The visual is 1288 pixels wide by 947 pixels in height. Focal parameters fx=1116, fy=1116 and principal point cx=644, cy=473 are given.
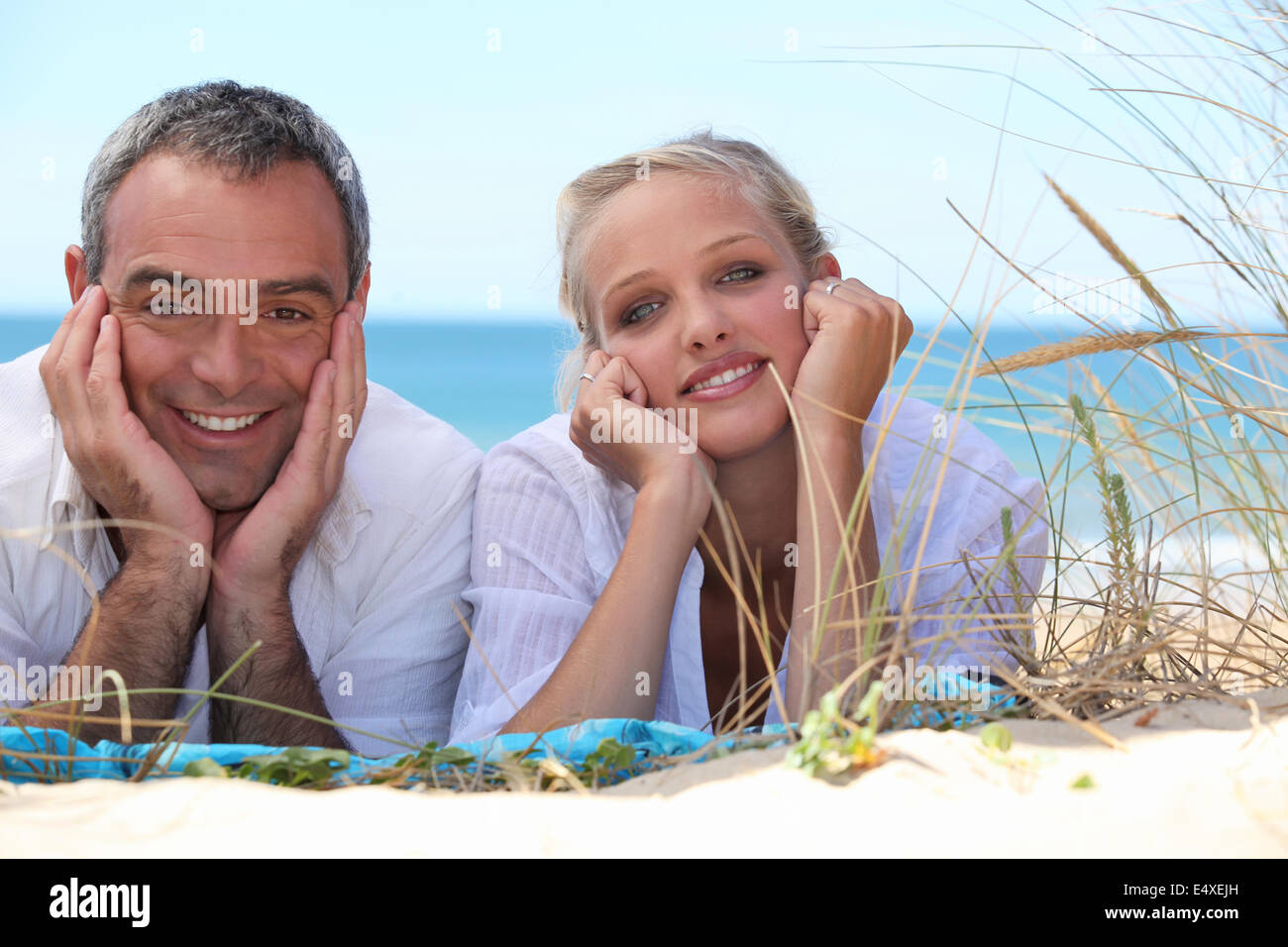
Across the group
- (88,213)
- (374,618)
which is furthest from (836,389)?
(88,213)

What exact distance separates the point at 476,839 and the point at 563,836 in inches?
4.4

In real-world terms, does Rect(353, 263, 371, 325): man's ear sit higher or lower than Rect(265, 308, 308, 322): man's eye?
higher

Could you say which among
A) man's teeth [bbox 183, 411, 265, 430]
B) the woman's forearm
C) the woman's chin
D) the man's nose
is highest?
the man's nose

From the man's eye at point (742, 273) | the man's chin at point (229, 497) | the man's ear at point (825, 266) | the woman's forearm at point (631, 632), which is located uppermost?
the man's ear at point (825, 266)

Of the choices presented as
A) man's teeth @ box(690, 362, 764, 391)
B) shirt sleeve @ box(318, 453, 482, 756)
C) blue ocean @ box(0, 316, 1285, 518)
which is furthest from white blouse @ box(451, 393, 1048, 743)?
blue ocean @ box(0, 316, 1285, 518)

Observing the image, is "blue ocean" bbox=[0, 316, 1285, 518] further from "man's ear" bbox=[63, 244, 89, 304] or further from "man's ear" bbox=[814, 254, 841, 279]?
"man's ear" bbox=[63, 244, 89, 304]

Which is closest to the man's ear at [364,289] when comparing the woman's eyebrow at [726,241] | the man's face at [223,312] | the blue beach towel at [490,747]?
the man's face at [223,312]

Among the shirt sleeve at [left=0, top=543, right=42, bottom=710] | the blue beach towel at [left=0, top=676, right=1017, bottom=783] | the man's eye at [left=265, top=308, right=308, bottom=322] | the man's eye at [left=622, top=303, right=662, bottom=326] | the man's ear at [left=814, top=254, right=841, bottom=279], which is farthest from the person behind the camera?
the man's ear at [left=814, top=254, right=841, bottom=279]

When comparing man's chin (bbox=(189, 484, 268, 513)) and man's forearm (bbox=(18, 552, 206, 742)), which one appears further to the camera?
man's chin (bbox=(189, 484, 268, 513))

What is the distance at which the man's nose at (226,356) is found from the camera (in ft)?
9.27

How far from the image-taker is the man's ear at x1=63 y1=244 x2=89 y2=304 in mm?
3174

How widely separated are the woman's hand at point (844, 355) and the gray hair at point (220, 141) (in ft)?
4.44

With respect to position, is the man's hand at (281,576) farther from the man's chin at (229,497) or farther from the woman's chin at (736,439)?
the woman's chin at (736,439)

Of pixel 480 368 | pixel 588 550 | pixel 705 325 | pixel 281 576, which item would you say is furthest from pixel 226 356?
pixel 480 368
